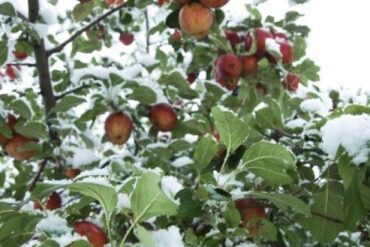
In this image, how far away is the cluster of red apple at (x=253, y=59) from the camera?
2.72m

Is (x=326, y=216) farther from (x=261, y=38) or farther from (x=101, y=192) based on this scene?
(x=261, y=38)

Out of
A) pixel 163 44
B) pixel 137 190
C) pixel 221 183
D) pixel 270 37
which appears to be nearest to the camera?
pixel 137 190

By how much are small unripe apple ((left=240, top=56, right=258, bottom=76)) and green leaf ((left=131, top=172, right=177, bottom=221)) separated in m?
1.82

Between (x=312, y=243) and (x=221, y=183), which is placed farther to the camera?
(x=312, y=243)

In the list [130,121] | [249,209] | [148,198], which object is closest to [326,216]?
[249,209]

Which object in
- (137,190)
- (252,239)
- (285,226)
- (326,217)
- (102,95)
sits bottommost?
(285,226)

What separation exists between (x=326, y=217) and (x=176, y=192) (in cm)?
57

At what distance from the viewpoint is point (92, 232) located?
1.42m

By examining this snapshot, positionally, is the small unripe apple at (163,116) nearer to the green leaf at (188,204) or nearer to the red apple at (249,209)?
the red apple at (249,209)

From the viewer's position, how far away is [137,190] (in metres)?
1.01

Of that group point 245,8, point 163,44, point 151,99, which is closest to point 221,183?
point 151,99

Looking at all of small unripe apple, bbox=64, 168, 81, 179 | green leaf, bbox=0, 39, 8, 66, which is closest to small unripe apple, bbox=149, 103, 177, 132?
small unripe apple, bbox=64, 168, 81, 179

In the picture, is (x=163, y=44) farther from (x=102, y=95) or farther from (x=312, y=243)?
(x=312, y=243)

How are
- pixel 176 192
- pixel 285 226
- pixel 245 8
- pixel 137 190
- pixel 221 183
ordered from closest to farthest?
pixel 137 190, pixel 176 192, pixel 221 183, pixel 285 226, pixel 245 8
